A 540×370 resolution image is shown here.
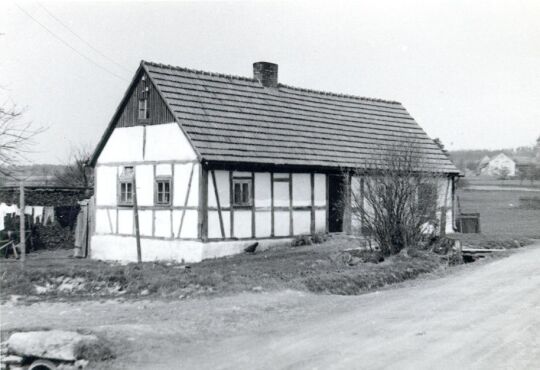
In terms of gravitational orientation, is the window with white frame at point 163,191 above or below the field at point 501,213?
above

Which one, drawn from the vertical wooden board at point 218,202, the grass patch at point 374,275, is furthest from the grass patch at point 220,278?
the vertical wooden board at point 218,202

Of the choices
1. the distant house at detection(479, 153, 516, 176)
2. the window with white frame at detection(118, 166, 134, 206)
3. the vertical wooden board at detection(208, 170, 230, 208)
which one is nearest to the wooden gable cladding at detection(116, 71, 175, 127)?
the window with white frame at detection(118, 166, 134, 206)

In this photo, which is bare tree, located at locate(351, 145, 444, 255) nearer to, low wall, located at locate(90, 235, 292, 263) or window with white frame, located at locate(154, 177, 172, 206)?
low wall, located at locate(90, 235, 292, 263)

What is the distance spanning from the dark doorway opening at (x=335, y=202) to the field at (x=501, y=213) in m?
7.06

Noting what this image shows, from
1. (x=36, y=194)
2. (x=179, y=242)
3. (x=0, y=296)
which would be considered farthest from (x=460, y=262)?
(x=36, y=194)

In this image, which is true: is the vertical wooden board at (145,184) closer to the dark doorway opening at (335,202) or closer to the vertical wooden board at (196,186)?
the vertical wooden board at (196,186)

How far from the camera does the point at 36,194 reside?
27.1m

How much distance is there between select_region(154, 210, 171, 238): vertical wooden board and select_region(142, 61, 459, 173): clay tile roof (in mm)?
2830

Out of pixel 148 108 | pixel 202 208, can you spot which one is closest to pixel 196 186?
pixel 202 208

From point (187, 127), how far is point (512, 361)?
1390cm

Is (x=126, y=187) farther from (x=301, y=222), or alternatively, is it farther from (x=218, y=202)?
(x=301, y=222)

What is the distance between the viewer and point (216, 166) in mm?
19328

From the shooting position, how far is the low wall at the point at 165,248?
62.8ft

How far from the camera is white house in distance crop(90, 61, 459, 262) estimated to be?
19453mm
